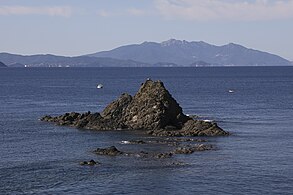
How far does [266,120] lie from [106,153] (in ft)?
166

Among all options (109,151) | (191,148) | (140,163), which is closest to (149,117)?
(191,148)

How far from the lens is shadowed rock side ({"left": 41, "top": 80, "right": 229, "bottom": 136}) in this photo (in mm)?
105688

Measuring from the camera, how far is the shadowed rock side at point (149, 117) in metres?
106

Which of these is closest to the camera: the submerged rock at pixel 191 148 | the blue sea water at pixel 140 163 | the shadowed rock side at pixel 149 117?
the blue sea water at pixel 140 163

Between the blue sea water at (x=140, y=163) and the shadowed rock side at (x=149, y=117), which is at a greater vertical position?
the shadowed rock side at (x=149, y=117)

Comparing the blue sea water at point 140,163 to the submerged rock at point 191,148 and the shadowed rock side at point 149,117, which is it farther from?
the shadowed rock side at point 149,117

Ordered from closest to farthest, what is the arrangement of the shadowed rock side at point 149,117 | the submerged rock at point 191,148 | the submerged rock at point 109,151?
the submerged rock at point 109,151 < the submerged rock at point 191,148 < the shadowed rock side at point 149,117

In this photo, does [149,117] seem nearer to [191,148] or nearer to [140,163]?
[191,148]

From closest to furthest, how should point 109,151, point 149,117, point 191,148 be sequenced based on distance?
point 109,151 → point 191,148 → point 149,117

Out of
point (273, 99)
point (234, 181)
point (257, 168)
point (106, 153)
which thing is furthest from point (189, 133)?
point (273, 99)

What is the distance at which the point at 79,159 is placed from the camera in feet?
267

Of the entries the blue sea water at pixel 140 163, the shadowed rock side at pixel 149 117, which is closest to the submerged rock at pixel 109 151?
the blue sea water at pixel 140 163

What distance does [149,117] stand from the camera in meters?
111

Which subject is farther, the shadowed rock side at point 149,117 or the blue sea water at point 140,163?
the shadowed rock side at point 149,117
